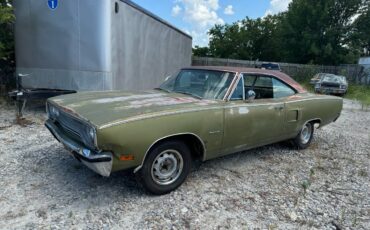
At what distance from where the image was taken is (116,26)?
652 centimetres

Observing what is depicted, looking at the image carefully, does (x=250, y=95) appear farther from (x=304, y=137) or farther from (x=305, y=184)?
(x=304, y=137)

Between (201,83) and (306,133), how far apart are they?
99.2 inches

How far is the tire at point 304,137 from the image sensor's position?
5.45 metres

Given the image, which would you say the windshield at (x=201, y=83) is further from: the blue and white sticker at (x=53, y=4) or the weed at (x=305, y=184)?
the blue and white sticker at (x=53, y=4)

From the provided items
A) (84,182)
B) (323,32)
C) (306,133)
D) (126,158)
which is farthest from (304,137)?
(323,32)

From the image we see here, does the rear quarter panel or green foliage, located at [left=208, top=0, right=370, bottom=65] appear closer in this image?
the rear quarter panel

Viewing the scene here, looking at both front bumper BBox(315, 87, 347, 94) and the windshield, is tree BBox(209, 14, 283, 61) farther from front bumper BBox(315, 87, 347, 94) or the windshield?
the windshield

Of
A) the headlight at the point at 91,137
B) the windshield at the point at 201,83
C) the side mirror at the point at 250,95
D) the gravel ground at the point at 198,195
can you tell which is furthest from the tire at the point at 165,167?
the side mirror at the point at 250,95

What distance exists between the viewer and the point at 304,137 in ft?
18.5

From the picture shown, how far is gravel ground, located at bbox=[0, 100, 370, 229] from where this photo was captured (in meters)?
3.03

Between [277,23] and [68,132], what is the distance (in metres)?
39.8

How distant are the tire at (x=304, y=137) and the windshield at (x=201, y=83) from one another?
2.02 meters

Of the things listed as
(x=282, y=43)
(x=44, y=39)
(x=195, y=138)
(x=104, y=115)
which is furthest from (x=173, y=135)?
(x=282, y=43)

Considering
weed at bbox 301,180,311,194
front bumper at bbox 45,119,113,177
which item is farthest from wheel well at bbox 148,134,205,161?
weed at bbox 301,180,311,194
